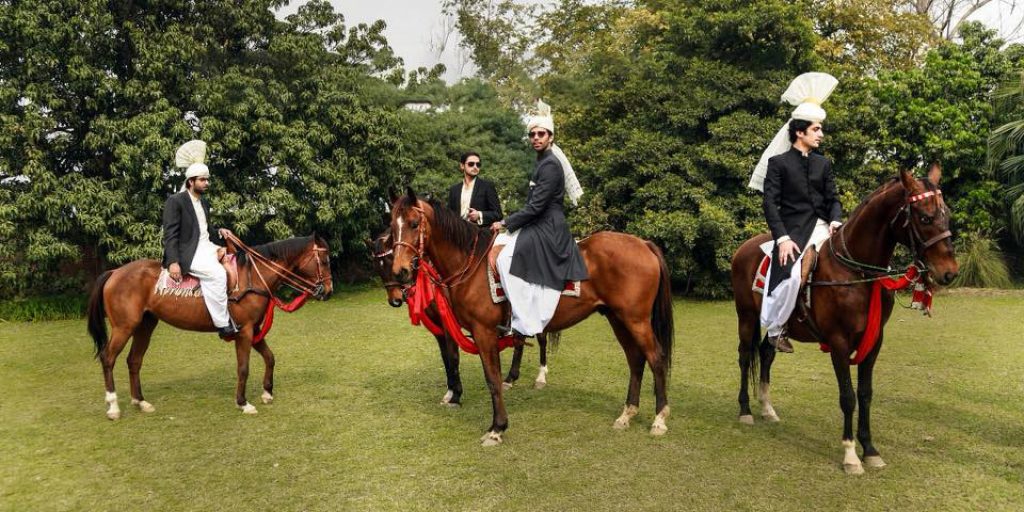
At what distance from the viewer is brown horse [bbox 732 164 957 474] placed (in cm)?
393

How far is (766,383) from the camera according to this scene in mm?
5691

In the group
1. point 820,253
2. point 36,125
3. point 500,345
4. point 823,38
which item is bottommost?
point 500,345

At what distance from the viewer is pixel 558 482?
436cm

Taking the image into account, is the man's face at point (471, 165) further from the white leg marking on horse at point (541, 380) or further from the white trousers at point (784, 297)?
the white trousers at point (784, 297)

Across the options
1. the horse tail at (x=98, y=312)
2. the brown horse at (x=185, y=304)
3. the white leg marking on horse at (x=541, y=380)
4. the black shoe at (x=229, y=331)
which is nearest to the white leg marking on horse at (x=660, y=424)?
the white leg marking on horse at (x=541, y=380)

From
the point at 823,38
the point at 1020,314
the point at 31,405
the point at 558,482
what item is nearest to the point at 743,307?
the point at 558,482

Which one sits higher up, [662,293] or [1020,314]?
[662,293]

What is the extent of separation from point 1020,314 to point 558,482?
1086 centimetres

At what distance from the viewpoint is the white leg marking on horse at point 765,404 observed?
5621 mm

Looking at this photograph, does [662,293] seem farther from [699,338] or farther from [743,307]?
[699,338]

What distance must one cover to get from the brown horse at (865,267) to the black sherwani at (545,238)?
174cm

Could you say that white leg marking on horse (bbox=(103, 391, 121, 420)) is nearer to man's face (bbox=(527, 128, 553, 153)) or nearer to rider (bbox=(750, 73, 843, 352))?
man's face (bbox=(527, 128, 553, 153))

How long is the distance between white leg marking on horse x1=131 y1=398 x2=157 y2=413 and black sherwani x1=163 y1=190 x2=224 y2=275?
1.36m

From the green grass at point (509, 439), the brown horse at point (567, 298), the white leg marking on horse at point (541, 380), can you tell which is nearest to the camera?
the green grass at point (509, 439)
